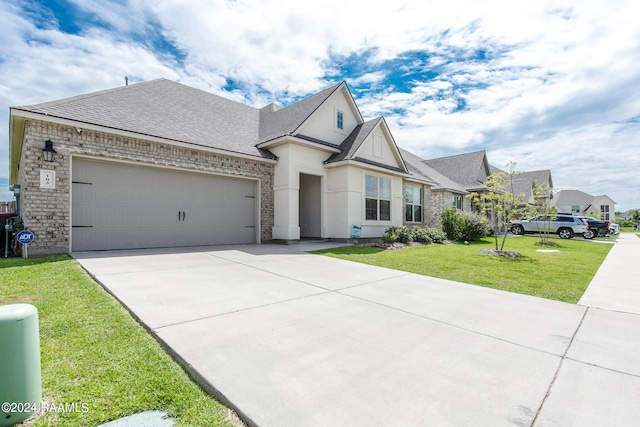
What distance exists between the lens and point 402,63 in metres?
13.1

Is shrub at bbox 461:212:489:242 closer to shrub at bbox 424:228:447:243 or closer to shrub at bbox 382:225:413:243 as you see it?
shrub at bbox 424:228:447:243

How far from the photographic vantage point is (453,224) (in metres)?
17.0

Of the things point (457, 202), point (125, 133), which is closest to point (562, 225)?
point (457, 202)

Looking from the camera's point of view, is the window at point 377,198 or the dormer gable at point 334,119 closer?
the dormer gable at point 334,119

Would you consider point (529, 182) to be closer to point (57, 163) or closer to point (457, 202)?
point (457, 202)

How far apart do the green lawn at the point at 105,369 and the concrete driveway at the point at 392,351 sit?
0.17 m

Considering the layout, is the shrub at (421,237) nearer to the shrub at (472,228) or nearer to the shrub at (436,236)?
the shrub at (436,236)

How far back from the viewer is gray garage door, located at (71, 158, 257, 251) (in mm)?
9078

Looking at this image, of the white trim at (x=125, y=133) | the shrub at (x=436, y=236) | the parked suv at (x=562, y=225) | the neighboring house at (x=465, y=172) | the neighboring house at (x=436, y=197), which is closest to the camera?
the white trim at (x=125, y=133)

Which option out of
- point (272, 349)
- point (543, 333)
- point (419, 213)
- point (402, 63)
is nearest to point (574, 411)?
point (543, 333)

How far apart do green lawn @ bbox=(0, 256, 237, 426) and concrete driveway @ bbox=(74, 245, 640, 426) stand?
166 millimetres

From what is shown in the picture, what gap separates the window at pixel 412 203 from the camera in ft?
61.0

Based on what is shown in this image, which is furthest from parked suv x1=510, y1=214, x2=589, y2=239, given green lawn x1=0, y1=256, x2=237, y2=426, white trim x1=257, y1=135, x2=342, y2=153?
green lawn x1=0, y1=256, x2=237, y2=426

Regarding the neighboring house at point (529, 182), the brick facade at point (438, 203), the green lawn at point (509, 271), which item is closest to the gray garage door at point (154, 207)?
the green lawn at point (509, 271)
